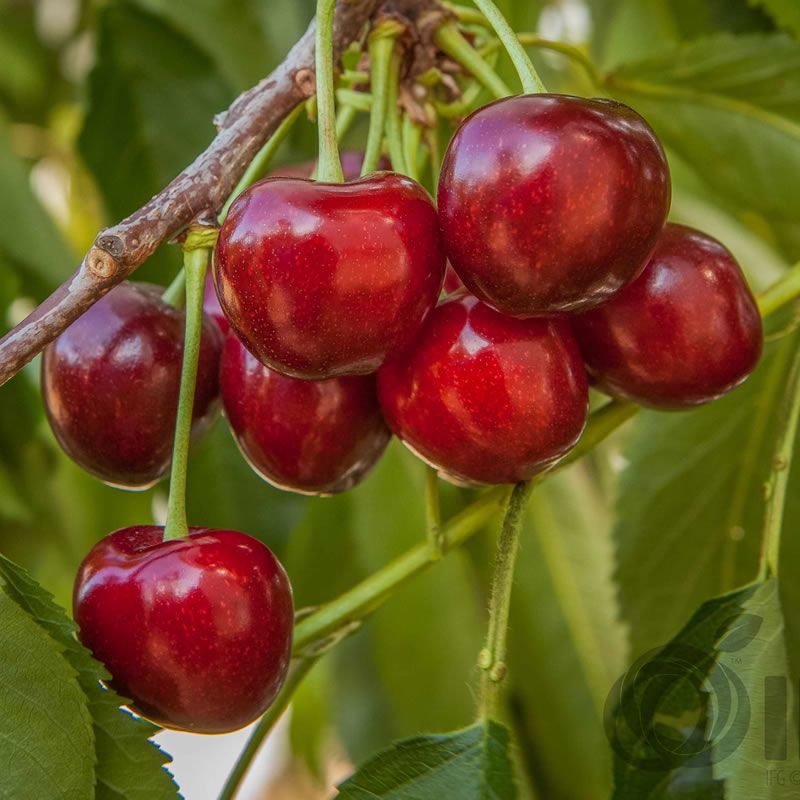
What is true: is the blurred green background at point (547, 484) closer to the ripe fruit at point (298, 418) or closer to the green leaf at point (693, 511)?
the green leaf at point (693, 511)

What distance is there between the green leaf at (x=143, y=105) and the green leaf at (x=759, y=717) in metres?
0.67

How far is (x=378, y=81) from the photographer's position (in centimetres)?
68

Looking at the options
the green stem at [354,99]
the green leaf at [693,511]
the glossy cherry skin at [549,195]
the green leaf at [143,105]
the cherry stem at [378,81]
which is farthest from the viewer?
the green leaf at [143,105]

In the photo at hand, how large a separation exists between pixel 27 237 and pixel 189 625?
67cm

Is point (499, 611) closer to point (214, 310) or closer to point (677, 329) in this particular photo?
point (677, 329)

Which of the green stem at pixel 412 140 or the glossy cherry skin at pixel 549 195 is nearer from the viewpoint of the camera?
the glossy cherry skin at pixel 549 195

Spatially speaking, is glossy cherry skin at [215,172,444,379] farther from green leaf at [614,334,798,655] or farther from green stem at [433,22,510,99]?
green leaf at [614,334,798,655]

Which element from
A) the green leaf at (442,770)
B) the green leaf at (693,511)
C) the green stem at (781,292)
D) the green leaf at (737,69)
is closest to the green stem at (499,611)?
the green leaf at (442,770)

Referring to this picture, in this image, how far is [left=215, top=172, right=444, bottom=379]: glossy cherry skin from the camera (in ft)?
1.75

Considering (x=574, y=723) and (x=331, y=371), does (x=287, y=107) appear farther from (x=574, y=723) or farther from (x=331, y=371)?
(x=574, y=723)

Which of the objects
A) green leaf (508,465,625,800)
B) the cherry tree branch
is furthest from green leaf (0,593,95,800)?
green leaf (508,465,625,800)

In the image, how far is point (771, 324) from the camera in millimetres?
910

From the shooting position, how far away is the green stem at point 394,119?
2.16ft

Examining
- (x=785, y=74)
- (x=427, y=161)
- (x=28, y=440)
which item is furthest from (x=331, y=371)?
(x=28, y=440)
